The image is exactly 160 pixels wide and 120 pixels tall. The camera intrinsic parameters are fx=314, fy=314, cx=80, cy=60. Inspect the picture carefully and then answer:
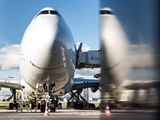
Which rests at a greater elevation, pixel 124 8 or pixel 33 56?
pixel 33 56

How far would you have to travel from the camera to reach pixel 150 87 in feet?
2.86

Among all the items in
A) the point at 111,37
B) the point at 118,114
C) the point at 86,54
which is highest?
the point at 86,54

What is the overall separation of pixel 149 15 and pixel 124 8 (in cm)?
36

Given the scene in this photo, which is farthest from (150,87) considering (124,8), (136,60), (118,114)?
(118,114)

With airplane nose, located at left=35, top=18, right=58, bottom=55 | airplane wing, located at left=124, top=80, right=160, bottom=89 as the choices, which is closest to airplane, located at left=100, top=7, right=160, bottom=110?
airplane wing, located at left=124, top=80, right=160, bottom=89

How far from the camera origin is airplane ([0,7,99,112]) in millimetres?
14125

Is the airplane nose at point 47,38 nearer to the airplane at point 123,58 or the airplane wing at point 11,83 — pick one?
the airplane wing at point 11,83

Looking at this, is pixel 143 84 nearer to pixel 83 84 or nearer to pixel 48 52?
pixel 48 52

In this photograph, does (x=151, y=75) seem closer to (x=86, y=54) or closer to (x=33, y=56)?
(x=33, y=56)

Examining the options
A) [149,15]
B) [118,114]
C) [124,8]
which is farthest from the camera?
[118,114]

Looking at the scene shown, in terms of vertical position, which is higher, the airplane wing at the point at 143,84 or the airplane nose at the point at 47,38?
the airplane nose at the point at 47,38

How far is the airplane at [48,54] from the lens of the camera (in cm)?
1412

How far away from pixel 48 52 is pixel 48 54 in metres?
0.10

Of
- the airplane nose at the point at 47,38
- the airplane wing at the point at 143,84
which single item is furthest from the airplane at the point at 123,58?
the airplane nose at the point at 47,38
